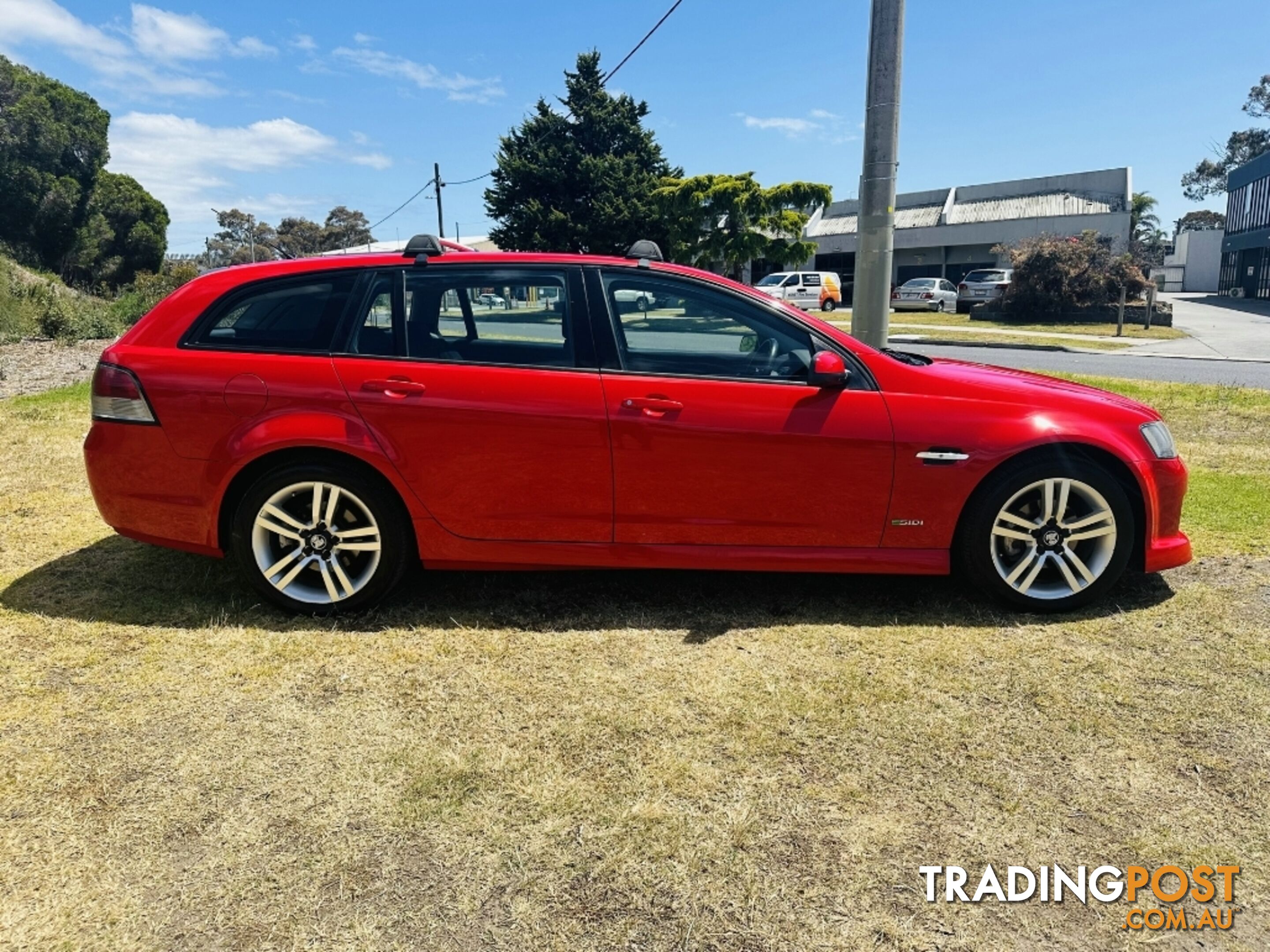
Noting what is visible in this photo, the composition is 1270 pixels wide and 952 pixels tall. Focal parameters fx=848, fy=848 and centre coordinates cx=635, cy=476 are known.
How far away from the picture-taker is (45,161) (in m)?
36.4

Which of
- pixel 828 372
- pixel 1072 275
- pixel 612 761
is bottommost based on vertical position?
pixel 612 761

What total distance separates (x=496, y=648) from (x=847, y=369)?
6.22ft

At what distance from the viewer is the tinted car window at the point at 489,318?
3.69 meters

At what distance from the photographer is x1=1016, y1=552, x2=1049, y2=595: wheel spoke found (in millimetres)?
3736

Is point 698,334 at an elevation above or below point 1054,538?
above

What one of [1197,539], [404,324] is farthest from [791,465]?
[1197,539]

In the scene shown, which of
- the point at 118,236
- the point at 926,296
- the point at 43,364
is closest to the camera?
the point at 43,364

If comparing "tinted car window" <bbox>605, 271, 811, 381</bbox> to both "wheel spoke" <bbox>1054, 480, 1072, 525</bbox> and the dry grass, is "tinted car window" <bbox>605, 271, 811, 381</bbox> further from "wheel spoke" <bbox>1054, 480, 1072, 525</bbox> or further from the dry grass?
"wheel spoke" <bbox>1054, 480, 1072, 525</bbox>

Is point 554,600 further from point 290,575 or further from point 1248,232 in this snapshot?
point 1248,232

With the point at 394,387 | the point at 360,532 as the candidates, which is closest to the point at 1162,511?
the point at 394,387

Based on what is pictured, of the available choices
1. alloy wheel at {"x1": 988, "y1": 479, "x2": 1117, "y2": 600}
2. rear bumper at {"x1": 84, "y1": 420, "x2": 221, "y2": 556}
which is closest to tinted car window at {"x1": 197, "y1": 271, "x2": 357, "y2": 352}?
rear bumper at {"x1": 84, "y1": 420, "x2": 221, "y2": 556}

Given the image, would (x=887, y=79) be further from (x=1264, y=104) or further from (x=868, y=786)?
(x=1264, y=104)

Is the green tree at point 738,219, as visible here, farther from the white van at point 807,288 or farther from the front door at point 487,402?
the front door at point 487,402

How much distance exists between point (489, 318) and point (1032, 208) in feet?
159
